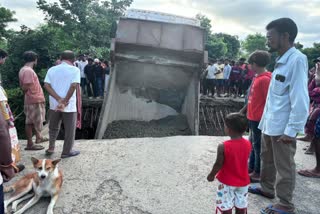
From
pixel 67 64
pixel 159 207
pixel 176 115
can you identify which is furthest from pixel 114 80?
pixel 159 207

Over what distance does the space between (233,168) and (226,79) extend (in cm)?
980

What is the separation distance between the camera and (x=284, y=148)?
2.79 metres

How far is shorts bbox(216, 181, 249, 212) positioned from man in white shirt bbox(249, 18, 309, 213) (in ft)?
1.69

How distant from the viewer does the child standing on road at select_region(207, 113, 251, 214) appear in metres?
2.44

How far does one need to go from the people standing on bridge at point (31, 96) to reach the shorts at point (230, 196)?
331 centimetres

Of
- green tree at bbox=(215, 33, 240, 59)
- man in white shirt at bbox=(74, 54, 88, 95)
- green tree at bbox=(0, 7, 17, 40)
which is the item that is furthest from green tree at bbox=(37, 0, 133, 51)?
green tree at bbox=(215, 33, 240, 59)

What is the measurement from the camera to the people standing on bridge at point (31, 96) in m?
4.68

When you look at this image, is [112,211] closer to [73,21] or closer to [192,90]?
[192,90]

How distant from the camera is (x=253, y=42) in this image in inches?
2233

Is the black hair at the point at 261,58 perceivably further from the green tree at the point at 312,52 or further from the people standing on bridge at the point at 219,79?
the green tree at the point at 312,52

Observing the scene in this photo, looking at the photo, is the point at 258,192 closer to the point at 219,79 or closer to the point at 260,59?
the point at 260,59

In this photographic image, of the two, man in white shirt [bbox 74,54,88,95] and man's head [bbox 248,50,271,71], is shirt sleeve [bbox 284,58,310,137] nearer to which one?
man's head [bbox 248,50,271,71]

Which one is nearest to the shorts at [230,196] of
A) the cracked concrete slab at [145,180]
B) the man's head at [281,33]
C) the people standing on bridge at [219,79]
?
the cracked concrete slab at [145,180]

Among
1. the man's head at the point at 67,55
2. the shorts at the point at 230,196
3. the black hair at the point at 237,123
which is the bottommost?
the shorts at the point at 230,196
